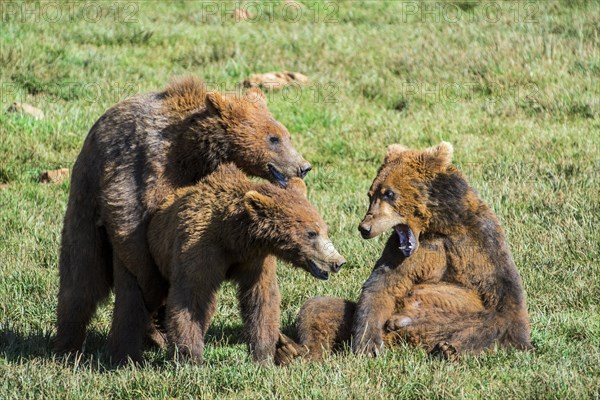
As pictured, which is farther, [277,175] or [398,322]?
[277,175]

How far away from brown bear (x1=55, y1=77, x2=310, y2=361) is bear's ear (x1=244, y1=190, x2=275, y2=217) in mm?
876

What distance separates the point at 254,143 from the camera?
8180mm

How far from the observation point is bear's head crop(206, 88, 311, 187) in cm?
816

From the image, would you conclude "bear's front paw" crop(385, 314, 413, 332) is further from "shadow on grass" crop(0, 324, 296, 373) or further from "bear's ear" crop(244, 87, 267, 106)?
"bear's ear" crop(244, 87, 267, 106)

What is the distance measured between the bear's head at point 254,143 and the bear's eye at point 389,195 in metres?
0.84

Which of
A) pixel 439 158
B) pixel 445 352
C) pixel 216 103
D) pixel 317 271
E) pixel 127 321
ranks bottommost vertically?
pixel 127 321

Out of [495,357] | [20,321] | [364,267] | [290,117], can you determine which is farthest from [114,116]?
[290,117]

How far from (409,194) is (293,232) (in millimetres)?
980

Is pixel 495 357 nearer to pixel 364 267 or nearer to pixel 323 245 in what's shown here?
pixel 323 245

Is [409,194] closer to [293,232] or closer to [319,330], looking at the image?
[293,232]

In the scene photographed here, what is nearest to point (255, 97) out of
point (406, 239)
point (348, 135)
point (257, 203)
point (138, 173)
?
point (138, 173)

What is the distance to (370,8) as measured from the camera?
18.3 m

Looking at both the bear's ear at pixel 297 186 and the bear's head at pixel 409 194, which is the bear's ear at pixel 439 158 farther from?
the bear's ear at pixel 297 186

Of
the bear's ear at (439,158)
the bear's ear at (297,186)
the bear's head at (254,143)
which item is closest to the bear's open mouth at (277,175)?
the bear's head at (254,143)
